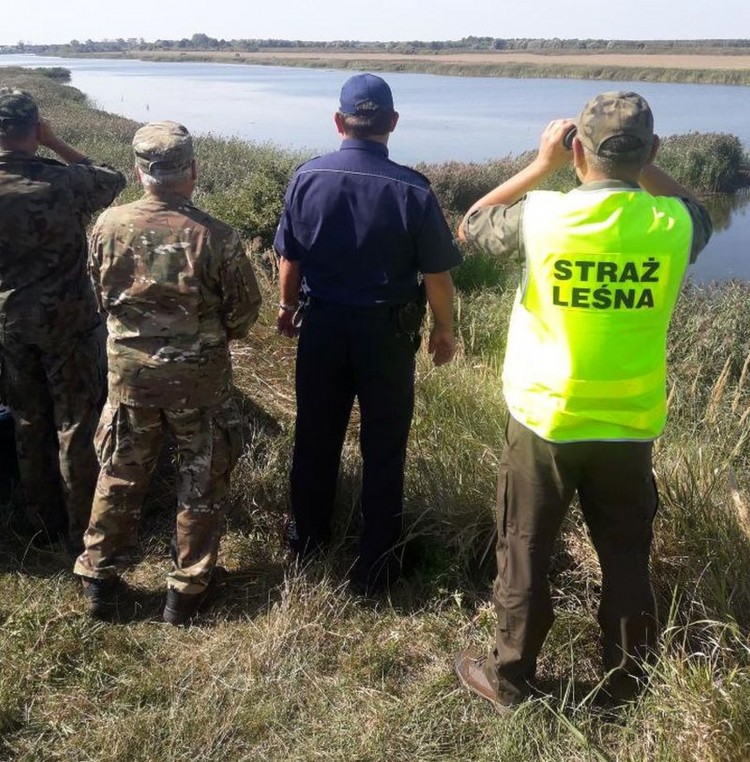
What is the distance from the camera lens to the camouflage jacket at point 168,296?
9.04ft

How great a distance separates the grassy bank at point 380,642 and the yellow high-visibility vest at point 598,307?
2.65ft

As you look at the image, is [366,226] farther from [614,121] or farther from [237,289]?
[614,121]

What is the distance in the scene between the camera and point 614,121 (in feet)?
6.85

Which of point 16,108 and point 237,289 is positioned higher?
point 16,108

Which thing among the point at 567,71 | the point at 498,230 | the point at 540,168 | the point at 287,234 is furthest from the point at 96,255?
the point at 567,71

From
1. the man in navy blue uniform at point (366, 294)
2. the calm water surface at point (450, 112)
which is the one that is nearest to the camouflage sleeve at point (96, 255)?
the man in navy blue uniform at point (366, 294)

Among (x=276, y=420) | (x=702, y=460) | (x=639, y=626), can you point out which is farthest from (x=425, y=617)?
(x=276, y=420)

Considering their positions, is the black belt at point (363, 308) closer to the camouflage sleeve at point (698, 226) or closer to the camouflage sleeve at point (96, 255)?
the camouflage sleeve at point (96, 255)

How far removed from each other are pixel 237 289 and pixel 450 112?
34741 mm

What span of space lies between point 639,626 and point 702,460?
3.76 feet

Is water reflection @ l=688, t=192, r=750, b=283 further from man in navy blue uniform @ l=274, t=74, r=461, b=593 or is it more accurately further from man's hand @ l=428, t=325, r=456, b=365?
man in navy blue uniform @ l=274, t=74, r=461, b=593

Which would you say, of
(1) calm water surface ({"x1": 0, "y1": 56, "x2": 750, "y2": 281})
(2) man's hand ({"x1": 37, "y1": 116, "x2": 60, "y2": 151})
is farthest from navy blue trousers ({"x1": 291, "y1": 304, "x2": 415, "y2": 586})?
(1) calm water surface ({"x1": 0, "y1": 56, "x2": 750, "y2": 281})

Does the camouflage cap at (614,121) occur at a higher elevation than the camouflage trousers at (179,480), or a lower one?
higher

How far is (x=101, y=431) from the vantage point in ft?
9.92
